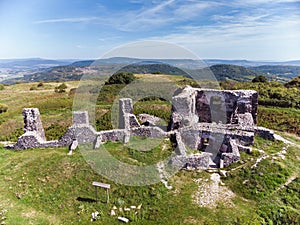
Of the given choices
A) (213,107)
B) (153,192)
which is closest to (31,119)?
(153,192)

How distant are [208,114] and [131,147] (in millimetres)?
12375

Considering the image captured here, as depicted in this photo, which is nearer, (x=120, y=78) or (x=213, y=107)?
(x=213, y=107)

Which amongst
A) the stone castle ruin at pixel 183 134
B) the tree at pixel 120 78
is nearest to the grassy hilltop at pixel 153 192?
the stone castle ruin at pixel 183 134

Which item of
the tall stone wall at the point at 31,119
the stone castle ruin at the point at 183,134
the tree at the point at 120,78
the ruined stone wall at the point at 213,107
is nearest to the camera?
the stone castle ruin at the point at 183,134

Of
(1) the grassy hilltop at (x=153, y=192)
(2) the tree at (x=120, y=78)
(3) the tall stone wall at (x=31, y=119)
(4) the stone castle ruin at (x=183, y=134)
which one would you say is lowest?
(1) the grassy hilltop at (x=153, y=192)

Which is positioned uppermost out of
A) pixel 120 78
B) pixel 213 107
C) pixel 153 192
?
pixel 120 78

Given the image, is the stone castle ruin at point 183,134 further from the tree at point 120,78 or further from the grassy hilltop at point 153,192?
the tree at point 120,78

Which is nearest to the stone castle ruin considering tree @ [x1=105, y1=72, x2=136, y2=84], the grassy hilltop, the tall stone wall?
the tall stone wall

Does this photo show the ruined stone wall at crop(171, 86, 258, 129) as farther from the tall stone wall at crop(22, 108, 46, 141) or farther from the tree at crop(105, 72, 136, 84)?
the tree at crop(105, 72, 136, 84)

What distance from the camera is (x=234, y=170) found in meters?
15.0

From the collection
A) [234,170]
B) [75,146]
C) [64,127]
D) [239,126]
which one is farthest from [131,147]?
[64,127]

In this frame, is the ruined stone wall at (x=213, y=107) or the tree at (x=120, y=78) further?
the tree at (x=120, y=78)

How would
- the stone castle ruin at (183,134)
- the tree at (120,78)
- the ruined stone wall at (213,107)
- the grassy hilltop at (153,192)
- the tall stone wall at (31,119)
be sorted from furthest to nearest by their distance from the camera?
1. the tree at (120,78)
2. the ruined stone wall at (213,107)
3. the tall stone wall at (31,119)
4. the stone castle ruin at (183,134)
5. the grassy hilltop at (153,192)

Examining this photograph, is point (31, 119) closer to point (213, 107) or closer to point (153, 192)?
point (153, 192)
